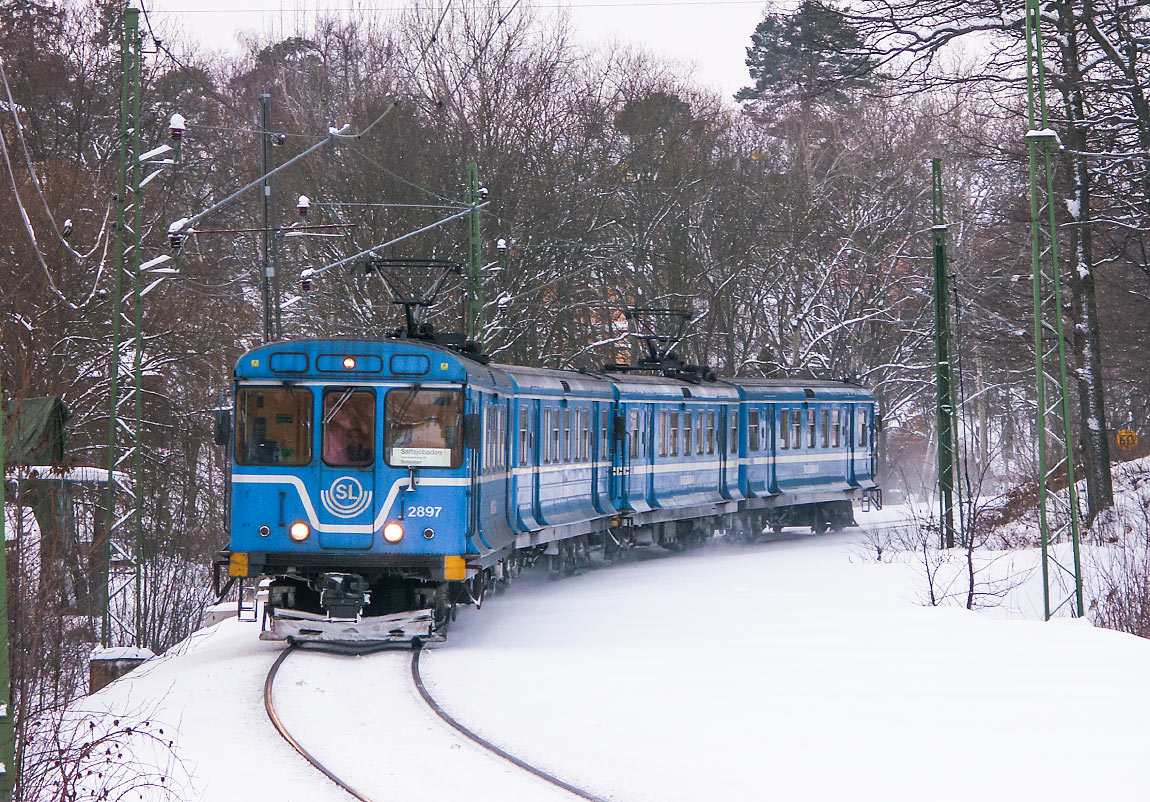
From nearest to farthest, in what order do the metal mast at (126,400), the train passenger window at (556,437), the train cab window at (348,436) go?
the train cab window at (348,436)
the metal mast at (126,400)
the train passenger window at (556,437)

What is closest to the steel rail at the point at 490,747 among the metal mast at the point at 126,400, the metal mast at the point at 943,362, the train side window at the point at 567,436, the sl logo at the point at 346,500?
the sl logo at the point at 346,500

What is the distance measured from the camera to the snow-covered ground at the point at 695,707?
342 inches

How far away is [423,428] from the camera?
14.0 m

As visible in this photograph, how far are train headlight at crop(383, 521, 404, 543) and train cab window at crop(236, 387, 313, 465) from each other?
978mm

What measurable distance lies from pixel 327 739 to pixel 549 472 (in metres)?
9.43

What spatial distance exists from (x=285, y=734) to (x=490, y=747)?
56.3 inches

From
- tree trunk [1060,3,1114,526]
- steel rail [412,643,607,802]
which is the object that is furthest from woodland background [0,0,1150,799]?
steel rail [412,643,607,802]

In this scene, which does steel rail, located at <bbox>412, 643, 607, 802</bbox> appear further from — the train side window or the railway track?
the train side window

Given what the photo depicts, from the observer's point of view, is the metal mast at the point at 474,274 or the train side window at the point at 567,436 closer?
the train side window at the point at 567,436

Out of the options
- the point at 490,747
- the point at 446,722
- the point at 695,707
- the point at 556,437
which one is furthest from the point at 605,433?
the point at 490,747

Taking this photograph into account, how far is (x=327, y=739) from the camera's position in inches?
391

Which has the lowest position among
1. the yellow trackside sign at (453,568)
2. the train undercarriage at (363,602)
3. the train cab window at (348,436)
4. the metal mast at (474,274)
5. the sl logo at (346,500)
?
the train undercarriage at (363,602)

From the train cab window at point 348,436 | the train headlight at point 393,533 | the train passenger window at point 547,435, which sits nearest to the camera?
the train headlight at point 393,533

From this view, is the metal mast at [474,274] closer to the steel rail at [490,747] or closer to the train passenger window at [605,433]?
the train passenger window at [605,433]
